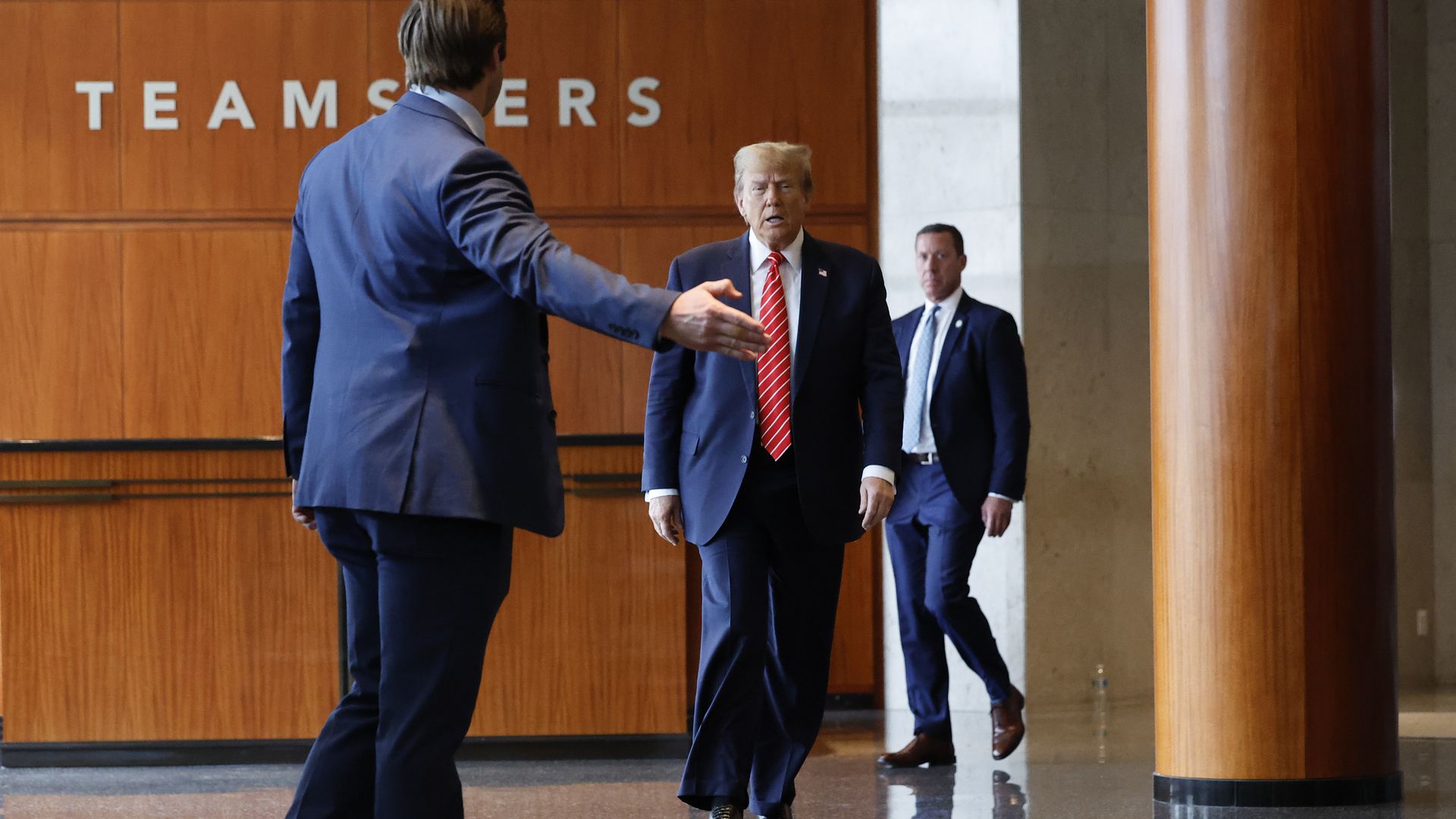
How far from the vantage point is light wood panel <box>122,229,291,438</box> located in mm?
6336

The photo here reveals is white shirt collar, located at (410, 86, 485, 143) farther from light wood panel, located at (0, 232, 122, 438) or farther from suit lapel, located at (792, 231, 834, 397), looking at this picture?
light wood panel, located at (0, 232, 122, 438)

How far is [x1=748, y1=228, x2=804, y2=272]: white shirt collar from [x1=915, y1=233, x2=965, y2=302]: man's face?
1.57 m

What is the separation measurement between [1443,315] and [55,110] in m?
6.27

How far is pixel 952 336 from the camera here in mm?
5570

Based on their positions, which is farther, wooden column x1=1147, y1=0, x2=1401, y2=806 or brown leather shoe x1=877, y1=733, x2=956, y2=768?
brown leather shoe x1=877, y1=733, x2=956, y2=768

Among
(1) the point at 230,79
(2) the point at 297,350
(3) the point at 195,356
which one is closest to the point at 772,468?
(2) the point at 297,350

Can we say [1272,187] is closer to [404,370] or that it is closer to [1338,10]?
[1338,10]

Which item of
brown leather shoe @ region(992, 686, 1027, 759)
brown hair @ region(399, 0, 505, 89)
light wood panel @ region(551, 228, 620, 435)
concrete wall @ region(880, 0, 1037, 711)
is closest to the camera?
brown hair @ region(399, 0, 505, 89)

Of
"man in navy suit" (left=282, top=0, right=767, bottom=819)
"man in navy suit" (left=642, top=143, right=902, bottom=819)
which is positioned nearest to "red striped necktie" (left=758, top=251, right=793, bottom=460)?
"man in navy suit" (left=642, top=143, right=902, bottom=819)

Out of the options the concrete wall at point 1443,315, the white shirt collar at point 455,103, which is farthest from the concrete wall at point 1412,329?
the white shirt collar at point 455,103

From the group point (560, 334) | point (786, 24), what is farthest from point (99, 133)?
point (786, 24)

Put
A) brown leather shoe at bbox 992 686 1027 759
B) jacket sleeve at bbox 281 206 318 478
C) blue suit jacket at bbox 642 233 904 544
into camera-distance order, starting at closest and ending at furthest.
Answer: jacket sleeve at bbox 281 206 318 478 → blue suit jacket at bbox 642 233 904 544 → brown leather shoe at bbox 992 686 1027 759

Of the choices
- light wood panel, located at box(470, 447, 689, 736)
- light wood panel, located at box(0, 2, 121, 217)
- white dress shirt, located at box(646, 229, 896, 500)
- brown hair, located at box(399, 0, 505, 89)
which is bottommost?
light wood panel, located at box(470, 447, 689, 736)

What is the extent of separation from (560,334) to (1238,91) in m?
3.14
